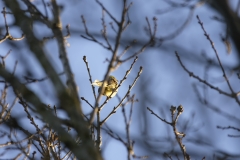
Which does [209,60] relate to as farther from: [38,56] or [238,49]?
[38,56]

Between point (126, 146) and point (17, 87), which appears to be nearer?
point (17, 87)

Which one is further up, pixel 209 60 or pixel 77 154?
pixel 209 60

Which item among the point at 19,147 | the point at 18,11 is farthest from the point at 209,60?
the point at 18,11

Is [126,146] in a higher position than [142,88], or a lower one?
lower

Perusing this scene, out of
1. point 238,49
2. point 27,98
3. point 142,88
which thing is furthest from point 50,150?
point 142,88

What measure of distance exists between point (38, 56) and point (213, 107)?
8.45 ft

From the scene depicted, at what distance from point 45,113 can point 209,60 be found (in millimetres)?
3981

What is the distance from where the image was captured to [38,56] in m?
1.66

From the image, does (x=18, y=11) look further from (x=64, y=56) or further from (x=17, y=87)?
(x=64, y=56)

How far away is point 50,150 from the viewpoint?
2.83 m

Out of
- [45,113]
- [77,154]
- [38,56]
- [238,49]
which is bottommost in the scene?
[77,154]

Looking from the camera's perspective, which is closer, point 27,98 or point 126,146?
point 27,98

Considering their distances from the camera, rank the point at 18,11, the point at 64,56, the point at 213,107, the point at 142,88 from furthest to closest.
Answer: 1. the point at 142,88
2. the point at 213,107
3. the point at 64,56
4. the point at 18,11

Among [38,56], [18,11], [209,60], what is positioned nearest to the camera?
[38,56]
